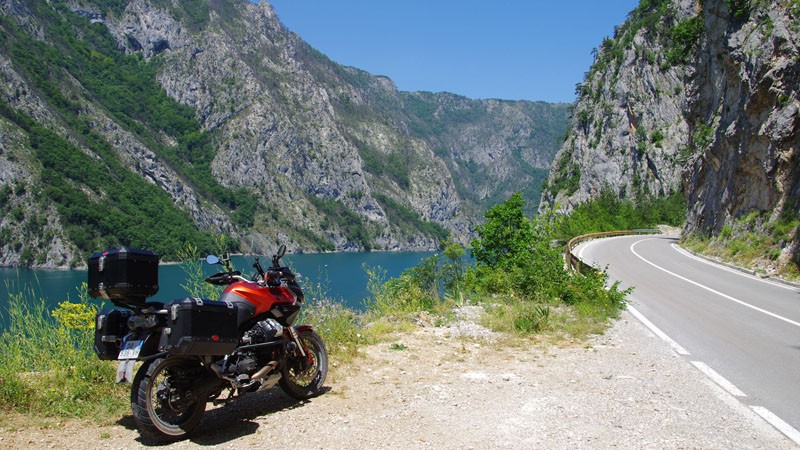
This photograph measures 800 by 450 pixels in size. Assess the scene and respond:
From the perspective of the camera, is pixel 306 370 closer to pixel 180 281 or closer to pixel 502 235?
pixel 502 235

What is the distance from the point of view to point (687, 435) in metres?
4.62

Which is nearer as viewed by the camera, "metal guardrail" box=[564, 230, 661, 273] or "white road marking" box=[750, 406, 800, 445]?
"white road marking" box=[750, 406, 800, 445]

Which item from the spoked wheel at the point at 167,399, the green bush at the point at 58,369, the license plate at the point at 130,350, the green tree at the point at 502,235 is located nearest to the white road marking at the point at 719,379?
the spoked wheel at the point at 167,399

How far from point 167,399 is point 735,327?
914 cm

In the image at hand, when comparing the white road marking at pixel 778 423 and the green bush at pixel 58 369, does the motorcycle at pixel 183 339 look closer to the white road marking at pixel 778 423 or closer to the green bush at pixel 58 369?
the green bush at pixel 58 369

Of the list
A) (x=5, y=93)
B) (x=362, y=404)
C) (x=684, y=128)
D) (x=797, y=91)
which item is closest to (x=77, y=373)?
(x=362, y=404)

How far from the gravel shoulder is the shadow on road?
0.5 inches

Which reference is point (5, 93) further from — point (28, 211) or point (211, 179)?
point (211, 179)

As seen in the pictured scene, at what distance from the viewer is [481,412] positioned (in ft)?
17.1

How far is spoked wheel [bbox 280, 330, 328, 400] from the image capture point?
18.5 ft

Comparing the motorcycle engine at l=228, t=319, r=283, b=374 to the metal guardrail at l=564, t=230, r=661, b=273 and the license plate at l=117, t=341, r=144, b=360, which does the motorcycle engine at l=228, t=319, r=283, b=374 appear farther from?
the metal guardrail at l=564, t=230, r=661, b=273

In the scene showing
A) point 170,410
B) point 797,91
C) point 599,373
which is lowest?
point 599,373

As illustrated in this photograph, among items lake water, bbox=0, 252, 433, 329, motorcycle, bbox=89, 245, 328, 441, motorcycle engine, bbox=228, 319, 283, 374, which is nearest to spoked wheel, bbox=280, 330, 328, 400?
motorcycle, bbox=89, 245, 328, 441

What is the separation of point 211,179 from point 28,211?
3354 inches
